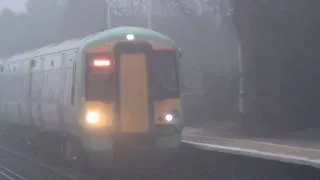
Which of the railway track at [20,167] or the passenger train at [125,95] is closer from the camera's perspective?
the passenger train at [125,95]

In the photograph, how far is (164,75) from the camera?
58.6 feet

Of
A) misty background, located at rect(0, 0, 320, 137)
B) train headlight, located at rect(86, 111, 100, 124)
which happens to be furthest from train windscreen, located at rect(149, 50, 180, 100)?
misty background, located at rect(0, 0, 320, 137)

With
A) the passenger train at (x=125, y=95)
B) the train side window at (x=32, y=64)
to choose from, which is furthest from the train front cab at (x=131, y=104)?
the train side window at (x=32, y=64)

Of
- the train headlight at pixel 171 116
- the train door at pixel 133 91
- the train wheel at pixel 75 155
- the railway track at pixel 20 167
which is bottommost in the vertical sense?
the railway track at pixel 20 167

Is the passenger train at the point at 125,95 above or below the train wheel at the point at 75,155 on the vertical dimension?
above

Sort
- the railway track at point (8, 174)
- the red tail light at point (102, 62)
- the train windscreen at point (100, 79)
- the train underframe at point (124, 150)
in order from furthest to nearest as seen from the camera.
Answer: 1. the railway track at point (8, 174)
2. the red tail light at point (102, 62)
3. the train windscreen at point (100, 79)
4. the train underframe at point (124, 150)

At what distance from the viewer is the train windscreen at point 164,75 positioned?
1767cm

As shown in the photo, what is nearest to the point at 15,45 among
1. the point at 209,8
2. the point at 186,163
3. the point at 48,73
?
the point at 209,8

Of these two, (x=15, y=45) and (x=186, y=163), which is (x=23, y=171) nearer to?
(x=186, y=163)

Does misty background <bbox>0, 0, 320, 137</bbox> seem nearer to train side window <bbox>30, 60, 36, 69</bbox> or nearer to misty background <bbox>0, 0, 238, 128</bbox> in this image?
misty background <bbox>0, 0, 238, 128</bbox>

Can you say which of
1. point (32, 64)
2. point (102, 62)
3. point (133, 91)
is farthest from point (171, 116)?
point (32, 64)

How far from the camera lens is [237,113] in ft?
120

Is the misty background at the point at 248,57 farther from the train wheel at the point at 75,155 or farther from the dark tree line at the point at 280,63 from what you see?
the train wheel at the point at 75,155

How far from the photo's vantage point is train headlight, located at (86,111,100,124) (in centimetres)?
1744
